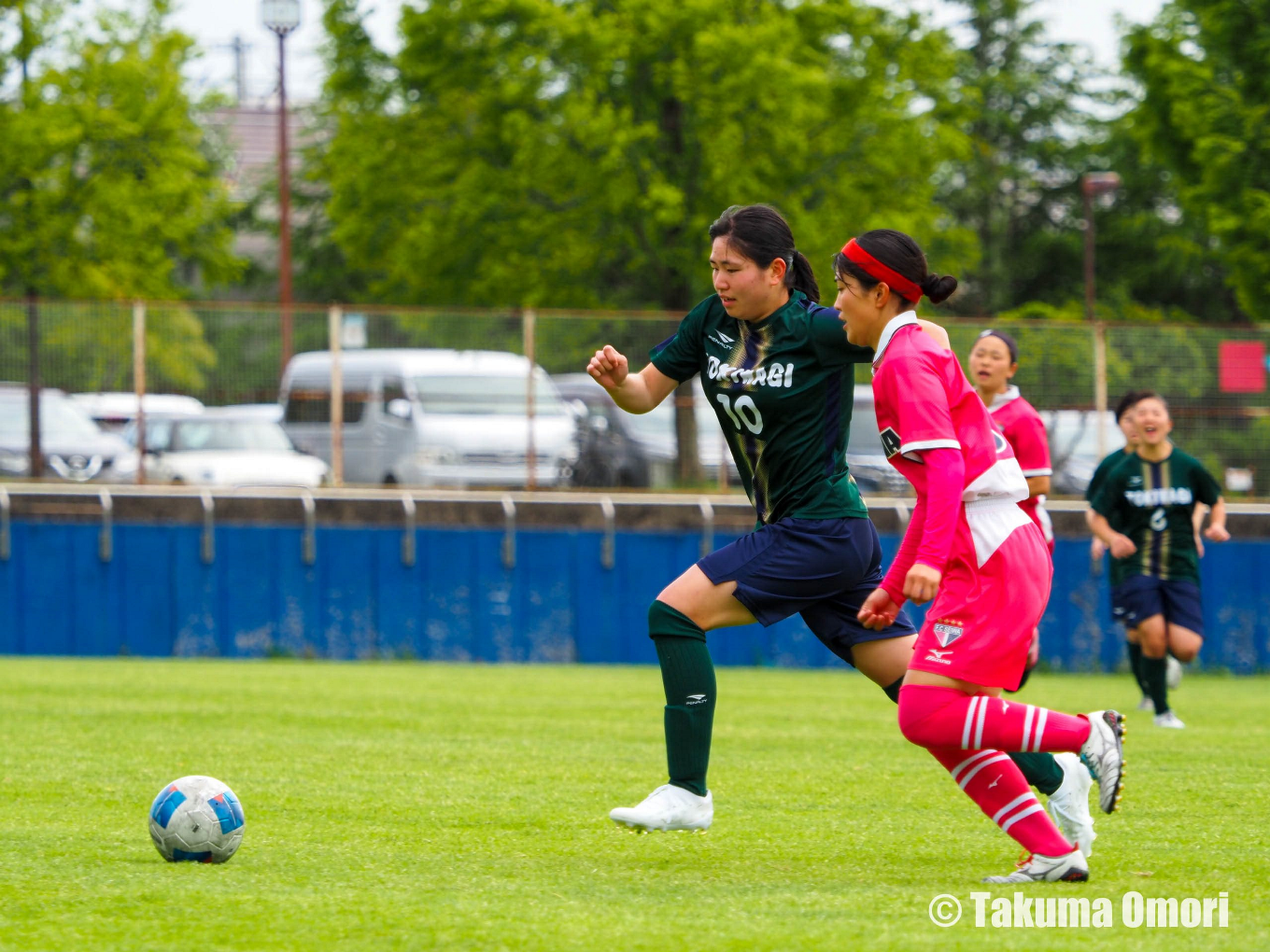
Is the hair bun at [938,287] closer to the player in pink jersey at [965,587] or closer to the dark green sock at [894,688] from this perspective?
the player in pink jersey at [965,587]

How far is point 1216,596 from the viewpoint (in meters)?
18.5

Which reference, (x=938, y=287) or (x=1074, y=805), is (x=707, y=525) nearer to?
(x=1074, y=805)

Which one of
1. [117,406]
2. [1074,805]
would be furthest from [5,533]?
[1074,805]

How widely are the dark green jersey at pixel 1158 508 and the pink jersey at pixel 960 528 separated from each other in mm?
7089

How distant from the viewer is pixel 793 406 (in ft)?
19.1

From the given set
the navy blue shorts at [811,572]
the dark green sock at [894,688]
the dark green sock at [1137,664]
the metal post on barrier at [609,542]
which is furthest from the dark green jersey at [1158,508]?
the metal post on barrier at [609,542]

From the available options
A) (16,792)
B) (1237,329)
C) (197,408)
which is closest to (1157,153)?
(1237,329)

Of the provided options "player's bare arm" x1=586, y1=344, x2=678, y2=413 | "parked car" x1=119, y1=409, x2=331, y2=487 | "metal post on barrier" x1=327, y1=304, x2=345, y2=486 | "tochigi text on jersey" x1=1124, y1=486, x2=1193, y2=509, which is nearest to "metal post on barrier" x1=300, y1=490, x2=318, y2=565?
"metal post on barrier" x1=327, y1=304, x2=345, y2=486

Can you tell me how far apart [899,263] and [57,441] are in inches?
627

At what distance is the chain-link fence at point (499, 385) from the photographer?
19766 millimetres

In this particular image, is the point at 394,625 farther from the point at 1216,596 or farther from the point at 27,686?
the point at 1216,596

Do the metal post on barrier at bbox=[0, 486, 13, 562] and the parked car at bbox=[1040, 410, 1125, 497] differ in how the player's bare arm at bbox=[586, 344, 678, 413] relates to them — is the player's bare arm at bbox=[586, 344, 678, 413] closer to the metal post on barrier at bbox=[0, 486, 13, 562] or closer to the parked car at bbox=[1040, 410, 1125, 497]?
the metal post on barrier at bbox=[0, 486, 13, 562]

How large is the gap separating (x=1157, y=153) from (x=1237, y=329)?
491 centimetres

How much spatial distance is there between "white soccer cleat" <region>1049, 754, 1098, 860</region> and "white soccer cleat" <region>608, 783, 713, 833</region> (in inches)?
41.8
